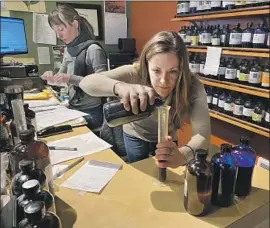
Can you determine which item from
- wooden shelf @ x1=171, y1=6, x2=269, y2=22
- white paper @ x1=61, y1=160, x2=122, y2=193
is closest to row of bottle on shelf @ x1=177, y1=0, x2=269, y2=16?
wooden shelf @ x1=171, y1=6, x2=269, y2=22

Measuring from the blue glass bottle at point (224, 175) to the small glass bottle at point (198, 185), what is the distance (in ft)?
0.12

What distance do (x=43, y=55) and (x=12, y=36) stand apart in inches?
5.9

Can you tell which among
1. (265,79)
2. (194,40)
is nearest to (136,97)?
(265,79)

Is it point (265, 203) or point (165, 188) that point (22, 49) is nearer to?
point (165, 188)

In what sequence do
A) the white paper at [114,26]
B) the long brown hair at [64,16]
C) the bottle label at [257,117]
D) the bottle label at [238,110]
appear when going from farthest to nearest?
the bottle label at [238,110] → the bottle label at [257,117] → the white paper at [114,26] → the long brown hair at [64,16]

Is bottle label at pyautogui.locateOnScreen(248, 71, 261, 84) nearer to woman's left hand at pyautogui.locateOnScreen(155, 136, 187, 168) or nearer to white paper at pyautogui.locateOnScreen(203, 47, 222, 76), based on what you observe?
white paper at pyautogui.locateOnScreen(203, 47, 222, 76)

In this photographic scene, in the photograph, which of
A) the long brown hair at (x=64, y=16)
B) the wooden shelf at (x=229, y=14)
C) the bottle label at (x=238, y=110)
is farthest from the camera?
the bottle label at (x=238, y=110)

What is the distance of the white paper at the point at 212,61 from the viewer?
158 cm

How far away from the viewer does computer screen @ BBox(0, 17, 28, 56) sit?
0.54 meters

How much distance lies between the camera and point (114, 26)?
2.95ft

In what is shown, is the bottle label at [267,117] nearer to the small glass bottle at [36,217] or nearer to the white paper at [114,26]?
the white paper at [114,26]

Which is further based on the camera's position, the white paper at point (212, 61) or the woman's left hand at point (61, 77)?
the white paper at point (212, 61)

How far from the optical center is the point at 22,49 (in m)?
0.66

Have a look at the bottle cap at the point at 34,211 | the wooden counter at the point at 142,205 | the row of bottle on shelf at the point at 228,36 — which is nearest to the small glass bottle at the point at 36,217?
the bottle cap at the point at 34,211
